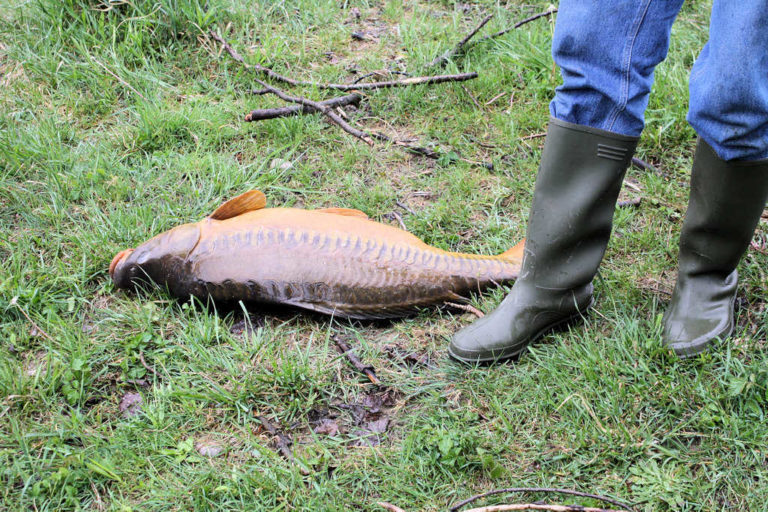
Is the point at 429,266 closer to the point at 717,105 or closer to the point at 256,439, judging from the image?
the point at 256,439

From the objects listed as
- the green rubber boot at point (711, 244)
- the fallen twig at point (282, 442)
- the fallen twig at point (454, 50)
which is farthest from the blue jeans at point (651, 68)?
the fallen twig at point (454, 50)

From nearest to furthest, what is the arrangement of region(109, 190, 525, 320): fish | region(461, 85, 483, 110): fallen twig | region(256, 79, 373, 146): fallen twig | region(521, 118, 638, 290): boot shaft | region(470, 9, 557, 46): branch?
region(521, 118, 638, 290): boot shaft → region(109, 190, 525, 320): fish → region(256, 79, 373, 146): fallen twig → region(461, 85, 483, 110): fallen twig → region(470, 9, 557, 46): branch

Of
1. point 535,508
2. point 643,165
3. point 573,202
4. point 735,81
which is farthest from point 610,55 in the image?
point 643,165

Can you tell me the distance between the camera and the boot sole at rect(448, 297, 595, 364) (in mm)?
2426

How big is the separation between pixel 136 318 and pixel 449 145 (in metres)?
1.99

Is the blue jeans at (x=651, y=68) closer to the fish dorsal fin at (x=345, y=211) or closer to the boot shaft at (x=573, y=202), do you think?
the boot shaft at (x=573, y=202)

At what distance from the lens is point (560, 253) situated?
2.38m

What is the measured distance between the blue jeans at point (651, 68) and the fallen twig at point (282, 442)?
1507 millimetres

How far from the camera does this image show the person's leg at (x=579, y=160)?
1967 mm

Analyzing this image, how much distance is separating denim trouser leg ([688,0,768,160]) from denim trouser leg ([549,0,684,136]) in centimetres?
15

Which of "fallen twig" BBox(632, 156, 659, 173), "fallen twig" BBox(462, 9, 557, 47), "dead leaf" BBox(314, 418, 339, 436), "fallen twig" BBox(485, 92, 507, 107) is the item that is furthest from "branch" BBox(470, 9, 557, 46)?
"dead leaf" BBox(314, 418, 339, 436)

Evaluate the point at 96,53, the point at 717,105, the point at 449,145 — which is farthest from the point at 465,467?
the point at 96,53

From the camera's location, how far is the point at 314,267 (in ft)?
8.69

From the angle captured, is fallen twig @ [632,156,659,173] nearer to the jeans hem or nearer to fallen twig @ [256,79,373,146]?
the jeans hem
